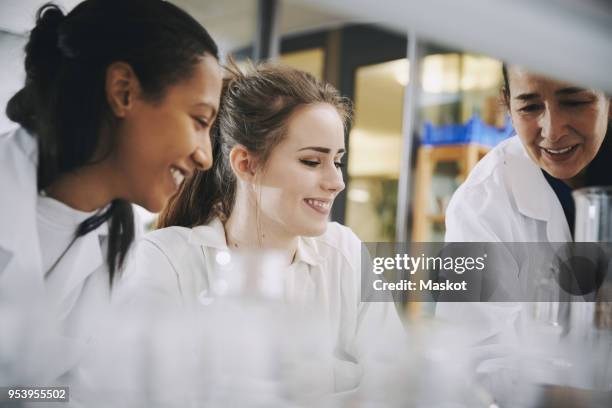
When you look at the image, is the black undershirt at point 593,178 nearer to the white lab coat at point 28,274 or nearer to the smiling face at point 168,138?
the smiling face at point 168,138

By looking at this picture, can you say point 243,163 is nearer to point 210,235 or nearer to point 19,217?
point 210,235

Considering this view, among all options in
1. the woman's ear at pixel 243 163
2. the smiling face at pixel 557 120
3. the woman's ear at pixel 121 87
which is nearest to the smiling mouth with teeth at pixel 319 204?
the woman's ear at pixel 243 163

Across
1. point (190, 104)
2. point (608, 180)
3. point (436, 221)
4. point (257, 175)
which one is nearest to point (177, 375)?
point (257, 175)

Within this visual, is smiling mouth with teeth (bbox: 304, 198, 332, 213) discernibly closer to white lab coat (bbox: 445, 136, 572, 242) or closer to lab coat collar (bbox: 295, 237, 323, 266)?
lab coat collar (bbox: 295, 237, 323, 266)

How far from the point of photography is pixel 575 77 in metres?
1.49

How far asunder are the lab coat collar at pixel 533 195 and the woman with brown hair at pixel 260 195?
462 mm

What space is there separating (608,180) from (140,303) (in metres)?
1.21

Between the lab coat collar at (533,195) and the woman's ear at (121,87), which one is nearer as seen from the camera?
the woman's ear at (121,87)

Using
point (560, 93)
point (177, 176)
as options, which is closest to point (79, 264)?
point (177, 176)

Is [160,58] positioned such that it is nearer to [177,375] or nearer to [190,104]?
[190,104]

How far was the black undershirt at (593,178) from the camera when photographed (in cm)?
150

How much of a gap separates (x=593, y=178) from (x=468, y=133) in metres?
0.36

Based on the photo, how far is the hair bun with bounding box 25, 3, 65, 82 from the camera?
3.86 ft

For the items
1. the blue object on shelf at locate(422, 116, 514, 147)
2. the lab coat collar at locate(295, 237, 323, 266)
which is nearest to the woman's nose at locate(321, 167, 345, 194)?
the lab coat collar at locate(295, 237, 323, 266)
